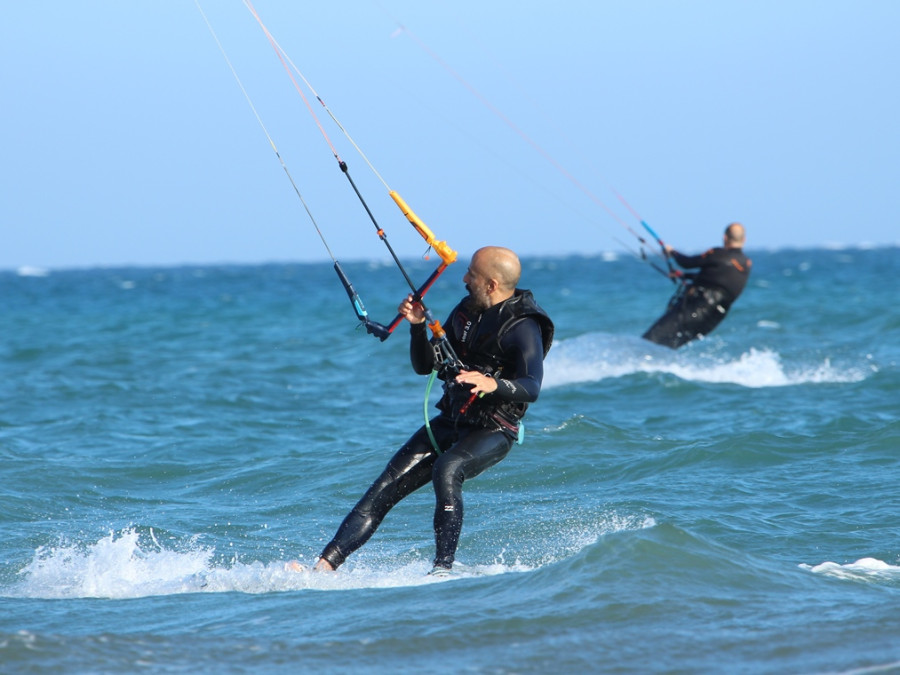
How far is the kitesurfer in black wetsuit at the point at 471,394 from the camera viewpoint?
17.5 ft

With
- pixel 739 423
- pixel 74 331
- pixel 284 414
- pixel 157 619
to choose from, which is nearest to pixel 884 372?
pixel 739 423

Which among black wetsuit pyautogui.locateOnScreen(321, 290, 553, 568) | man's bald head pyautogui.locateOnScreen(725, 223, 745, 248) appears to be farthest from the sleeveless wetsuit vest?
man's bald head pyautogui.locateOnScreen(725, 223, 745, 248)

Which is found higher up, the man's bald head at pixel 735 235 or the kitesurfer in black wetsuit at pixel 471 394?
the man's bald head at pixel 735 235

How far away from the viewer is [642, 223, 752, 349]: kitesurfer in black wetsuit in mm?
13852

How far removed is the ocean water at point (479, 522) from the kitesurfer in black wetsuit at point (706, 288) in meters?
0.63

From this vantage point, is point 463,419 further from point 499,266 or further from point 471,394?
point 499,266

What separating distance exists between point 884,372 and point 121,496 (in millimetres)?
9688

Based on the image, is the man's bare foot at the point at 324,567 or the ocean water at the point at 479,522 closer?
the ocean water at the point at 479,522

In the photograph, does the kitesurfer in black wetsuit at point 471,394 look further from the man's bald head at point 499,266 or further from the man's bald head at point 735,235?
the man's bald head at point 735,235

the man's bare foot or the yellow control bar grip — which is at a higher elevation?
the yellow control bar grip

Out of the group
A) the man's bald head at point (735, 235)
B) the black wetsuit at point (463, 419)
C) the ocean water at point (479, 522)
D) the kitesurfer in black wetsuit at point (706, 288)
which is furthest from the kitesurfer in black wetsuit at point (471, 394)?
the man's bald head at point (735, 235)

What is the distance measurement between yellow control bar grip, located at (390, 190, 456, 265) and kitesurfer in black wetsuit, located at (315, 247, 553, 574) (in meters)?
0.13

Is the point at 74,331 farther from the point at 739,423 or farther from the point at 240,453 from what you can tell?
the point at 739,423

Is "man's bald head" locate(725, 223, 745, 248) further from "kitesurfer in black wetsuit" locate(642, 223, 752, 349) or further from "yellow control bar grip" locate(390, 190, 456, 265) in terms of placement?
"yellow control bar grip" locate(390, 190, 456, 265)
